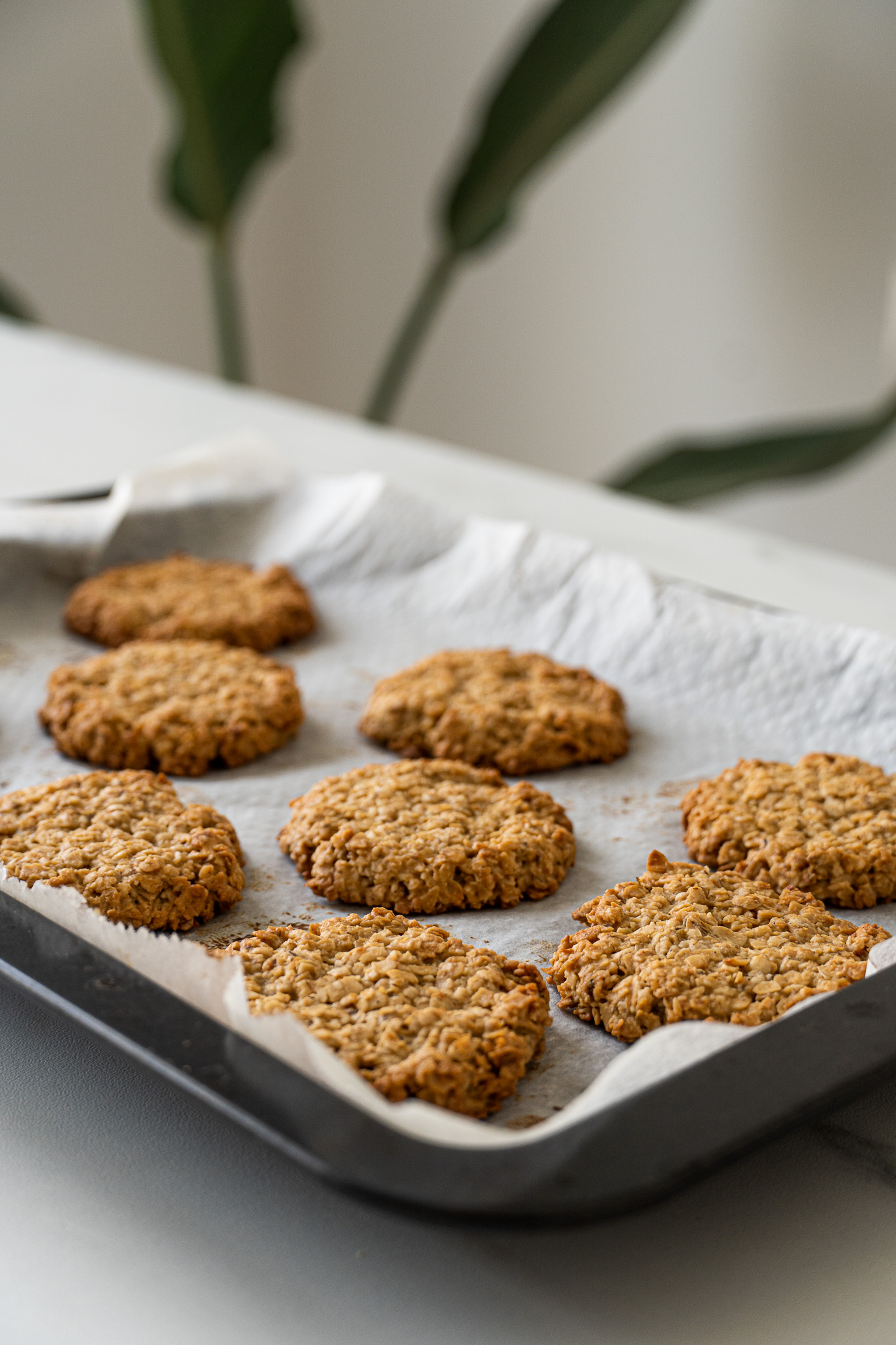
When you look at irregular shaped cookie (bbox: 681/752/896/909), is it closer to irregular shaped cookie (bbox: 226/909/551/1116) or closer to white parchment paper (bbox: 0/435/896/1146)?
white parchment paper (bbox: 0/435/896/1146)

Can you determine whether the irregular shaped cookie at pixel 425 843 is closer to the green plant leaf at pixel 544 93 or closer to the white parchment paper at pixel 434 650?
the white parchment paper at pixel 434 650

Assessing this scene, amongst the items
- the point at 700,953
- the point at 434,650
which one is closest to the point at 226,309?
the point at 434,650

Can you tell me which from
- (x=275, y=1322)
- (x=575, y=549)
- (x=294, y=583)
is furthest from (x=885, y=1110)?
(x=294, y=583)

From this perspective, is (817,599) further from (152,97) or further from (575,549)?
(152,97)

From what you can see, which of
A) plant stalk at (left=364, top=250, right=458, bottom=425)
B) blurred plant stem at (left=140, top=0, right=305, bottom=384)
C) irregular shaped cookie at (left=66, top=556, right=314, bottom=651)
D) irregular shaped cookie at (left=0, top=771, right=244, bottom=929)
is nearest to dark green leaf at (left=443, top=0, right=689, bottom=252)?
plant stalk at (left=364, top=250, right=458, bottom=425)

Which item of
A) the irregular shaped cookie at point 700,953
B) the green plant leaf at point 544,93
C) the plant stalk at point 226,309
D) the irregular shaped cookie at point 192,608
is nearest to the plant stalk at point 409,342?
the green plant leaf at point 544,93

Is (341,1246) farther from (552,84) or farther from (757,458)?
(552,84)
